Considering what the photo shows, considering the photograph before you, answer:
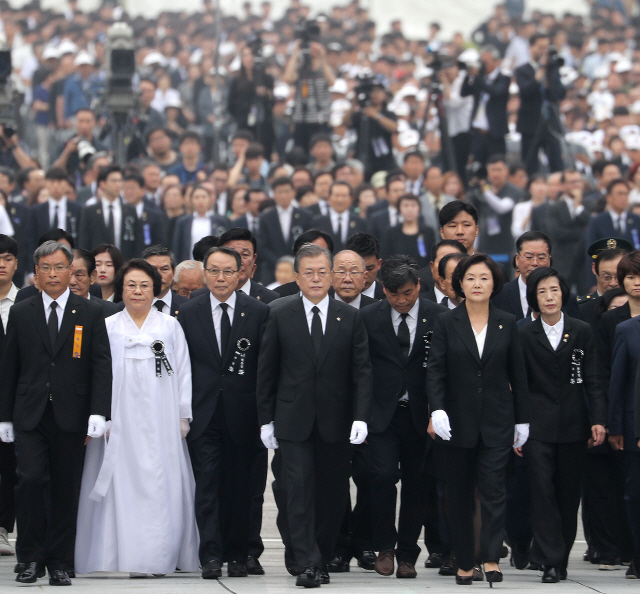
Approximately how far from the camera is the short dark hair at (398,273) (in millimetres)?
8320

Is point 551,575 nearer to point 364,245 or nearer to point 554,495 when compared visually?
point 554,495

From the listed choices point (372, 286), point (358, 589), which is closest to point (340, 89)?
point (372, 286)

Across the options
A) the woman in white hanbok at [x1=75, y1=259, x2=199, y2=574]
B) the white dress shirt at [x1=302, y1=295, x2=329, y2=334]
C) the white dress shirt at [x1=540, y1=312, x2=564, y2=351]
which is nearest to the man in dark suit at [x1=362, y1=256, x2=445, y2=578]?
the white dress shirt at [x1=302, y1=295, x2=329, y2=334]

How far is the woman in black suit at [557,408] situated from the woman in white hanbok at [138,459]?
2188mm

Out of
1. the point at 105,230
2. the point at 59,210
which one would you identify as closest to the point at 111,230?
the point at 105,230

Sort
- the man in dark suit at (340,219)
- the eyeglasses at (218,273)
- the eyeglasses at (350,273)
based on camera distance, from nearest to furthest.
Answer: the eyeglasses at (218,273) < the eyeglasses at (350,273) < the man in dark suit at (340,219)

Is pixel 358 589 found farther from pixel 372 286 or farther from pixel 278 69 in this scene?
pixel 278 69

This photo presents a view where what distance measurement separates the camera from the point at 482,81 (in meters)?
17.7

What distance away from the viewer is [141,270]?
8.22 m

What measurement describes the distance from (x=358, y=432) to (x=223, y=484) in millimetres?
1078

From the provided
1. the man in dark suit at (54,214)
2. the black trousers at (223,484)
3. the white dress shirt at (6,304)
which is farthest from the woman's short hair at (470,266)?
the man in dark suit at (54,214)

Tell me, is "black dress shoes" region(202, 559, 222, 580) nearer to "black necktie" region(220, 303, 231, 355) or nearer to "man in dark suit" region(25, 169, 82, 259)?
"black necktie" region(220, 303, 231, 355)

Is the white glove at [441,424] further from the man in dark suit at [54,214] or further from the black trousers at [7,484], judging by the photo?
the man in dark suit at [54,214]

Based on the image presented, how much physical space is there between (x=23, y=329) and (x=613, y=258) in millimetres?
4206
